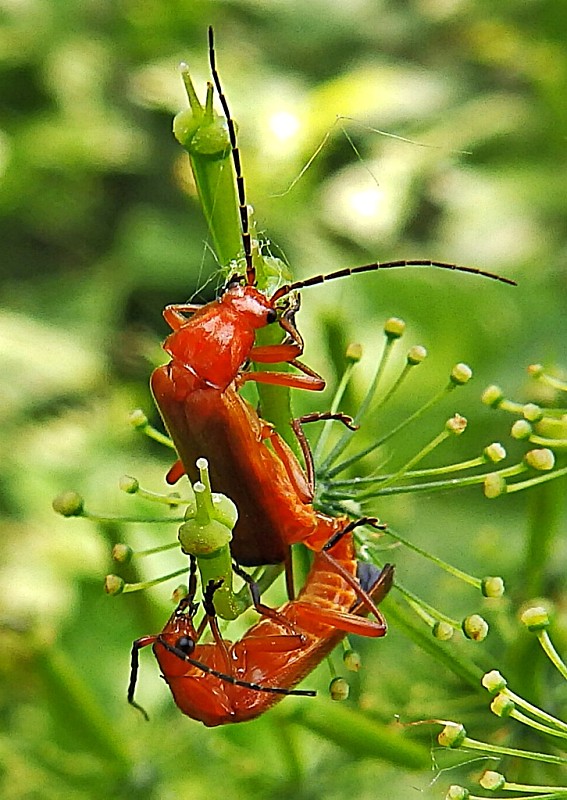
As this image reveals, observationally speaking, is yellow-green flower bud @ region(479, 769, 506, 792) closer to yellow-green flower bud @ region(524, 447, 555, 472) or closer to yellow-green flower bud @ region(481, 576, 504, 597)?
yellow-green flower bud @ region(481, 576, 504, 597)

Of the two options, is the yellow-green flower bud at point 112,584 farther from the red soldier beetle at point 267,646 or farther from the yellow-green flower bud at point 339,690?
the yellow-green flower bud at point 339,690

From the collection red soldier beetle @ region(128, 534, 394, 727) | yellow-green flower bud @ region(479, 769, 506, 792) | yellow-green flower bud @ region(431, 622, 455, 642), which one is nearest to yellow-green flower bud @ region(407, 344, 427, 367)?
red soldier beetle @ region(128, 534, 394, 727)

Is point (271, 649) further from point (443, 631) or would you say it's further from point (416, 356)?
point (416, 356)

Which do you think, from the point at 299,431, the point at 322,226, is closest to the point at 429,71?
the point at 322,226

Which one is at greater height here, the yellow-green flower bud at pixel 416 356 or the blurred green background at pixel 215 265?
the yellow-green flower bud at pixel 416 356

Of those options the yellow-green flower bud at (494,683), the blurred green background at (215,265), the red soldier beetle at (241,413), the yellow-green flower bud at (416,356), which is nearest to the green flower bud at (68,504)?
the red soldier beetle at (241,413)

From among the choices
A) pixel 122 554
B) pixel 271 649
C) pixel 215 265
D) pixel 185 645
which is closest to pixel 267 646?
pixel 271 649

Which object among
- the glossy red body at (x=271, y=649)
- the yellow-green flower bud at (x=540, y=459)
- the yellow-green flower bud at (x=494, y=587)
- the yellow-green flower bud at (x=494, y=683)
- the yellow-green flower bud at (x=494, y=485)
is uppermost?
the yellow-green flower bud at (x=540, y=459)

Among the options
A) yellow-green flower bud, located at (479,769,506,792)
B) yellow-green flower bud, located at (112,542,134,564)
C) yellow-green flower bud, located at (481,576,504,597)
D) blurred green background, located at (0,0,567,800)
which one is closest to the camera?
yellow-green flower bud, located at (479,769,506,792)
